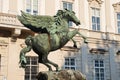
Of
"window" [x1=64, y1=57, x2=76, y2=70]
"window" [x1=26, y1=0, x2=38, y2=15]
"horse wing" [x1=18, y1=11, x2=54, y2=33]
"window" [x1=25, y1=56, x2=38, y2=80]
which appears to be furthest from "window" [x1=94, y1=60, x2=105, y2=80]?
"horse wing" [x1=18, y1=11, x2=54, y2=33]

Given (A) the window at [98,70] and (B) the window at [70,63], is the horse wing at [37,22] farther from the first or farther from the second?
(A) the window at [98,70]

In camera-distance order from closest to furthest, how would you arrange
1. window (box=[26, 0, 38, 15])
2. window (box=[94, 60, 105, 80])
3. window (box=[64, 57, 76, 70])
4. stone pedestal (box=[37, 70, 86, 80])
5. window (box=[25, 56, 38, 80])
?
stone pedestal (box=[37, 70, 86, 80])
window (box=[25, 56, 38, 80])
window (box=[26, 0, 38, 15])
window (box=[64, 57, 76, 70])
window (box=[94, 60, 105, 80])

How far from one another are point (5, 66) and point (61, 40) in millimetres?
11040

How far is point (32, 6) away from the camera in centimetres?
1994

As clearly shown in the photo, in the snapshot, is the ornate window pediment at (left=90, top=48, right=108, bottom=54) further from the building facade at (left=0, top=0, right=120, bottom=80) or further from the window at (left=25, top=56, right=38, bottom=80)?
the window at (left=25, top=56, right=38, bottom=80)

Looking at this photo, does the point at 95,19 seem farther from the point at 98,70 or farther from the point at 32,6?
the point at 32,6

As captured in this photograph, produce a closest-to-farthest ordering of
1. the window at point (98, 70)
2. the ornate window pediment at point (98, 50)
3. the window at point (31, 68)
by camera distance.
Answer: the window at point (31, 68) < the ornate window pediment at point (98, 50) < the window at point (98, 70)

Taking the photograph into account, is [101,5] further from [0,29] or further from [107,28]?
[0,29]

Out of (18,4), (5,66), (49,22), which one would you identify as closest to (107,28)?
(18,4)

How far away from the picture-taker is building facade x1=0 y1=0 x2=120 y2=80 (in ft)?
59.0

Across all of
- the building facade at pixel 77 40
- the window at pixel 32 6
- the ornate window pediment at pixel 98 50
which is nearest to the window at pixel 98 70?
the building facade at pixel 77 40

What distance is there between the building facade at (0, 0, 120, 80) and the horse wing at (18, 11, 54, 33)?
971cm

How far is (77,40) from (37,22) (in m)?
13.7

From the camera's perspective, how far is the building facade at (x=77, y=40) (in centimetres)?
1800
